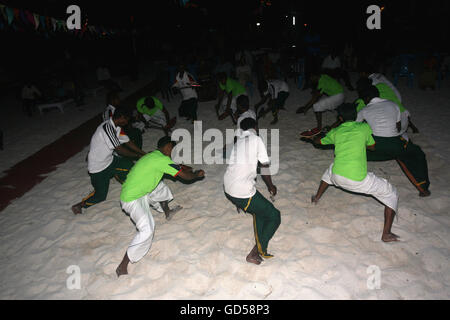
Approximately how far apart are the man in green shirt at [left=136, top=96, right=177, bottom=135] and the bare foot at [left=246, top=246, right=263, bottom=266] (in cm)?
459

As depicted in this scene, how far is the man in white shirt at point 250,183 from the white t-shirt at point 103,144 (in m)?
2.16

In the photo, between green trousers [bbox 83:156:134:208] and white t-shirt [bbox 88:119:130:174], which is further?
green trousers [bbox 83:156:134:208]

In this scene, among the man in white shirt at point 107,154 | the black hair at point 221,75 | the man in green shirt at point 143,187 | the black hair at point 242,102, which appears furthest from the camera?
the black hair at point 221,75

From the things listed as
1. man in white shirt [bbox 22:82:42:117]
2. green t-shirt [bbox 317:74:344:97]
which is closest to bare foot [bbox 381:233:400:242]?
green t-shirt [bbox 317:74:344:97]

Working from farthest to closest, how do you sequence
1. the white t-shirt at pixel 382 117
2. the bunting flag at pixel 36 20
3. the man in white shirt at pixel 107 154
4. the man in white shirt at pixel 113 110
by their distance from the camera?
the bunting flag at pixel 36 20 < the man in white shirt at pixel 113 110 < the man in white shirt at pixel 107 154 < the white t-shirt at pixel 382 117

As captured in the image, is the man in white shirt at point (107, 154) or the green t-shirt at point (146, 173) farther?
the man in white shirt at point (107, 154)

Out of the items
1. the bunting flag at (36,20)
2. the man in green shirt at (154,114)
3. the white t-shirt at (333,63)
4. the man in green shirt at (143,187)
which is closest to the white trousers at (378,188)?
the man in green shirt at (143,187)

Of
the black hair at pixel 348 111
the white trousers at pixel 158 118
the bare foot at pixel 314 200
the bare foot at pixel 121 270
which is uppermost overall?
the black hair at pixel 348 111

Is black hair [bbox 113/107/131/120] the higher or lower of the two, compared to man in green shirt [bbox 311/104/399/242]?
higher

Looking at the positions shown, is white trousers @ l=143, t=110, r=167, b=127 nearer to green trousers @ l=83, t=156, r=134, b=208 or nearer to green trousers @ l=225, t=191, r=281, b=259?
green trousers @ l=83, t=156, r=134, b=208

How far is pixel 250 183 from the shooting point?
3.14m

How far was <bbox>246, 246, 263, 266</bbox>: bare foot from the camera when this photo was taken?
131 inches

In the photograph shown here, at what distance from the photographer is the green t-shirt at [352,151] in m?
3.35

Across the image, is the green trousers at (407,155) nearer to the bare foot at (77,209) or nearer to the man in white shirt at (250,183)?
the man in white shirt at (250,183)
